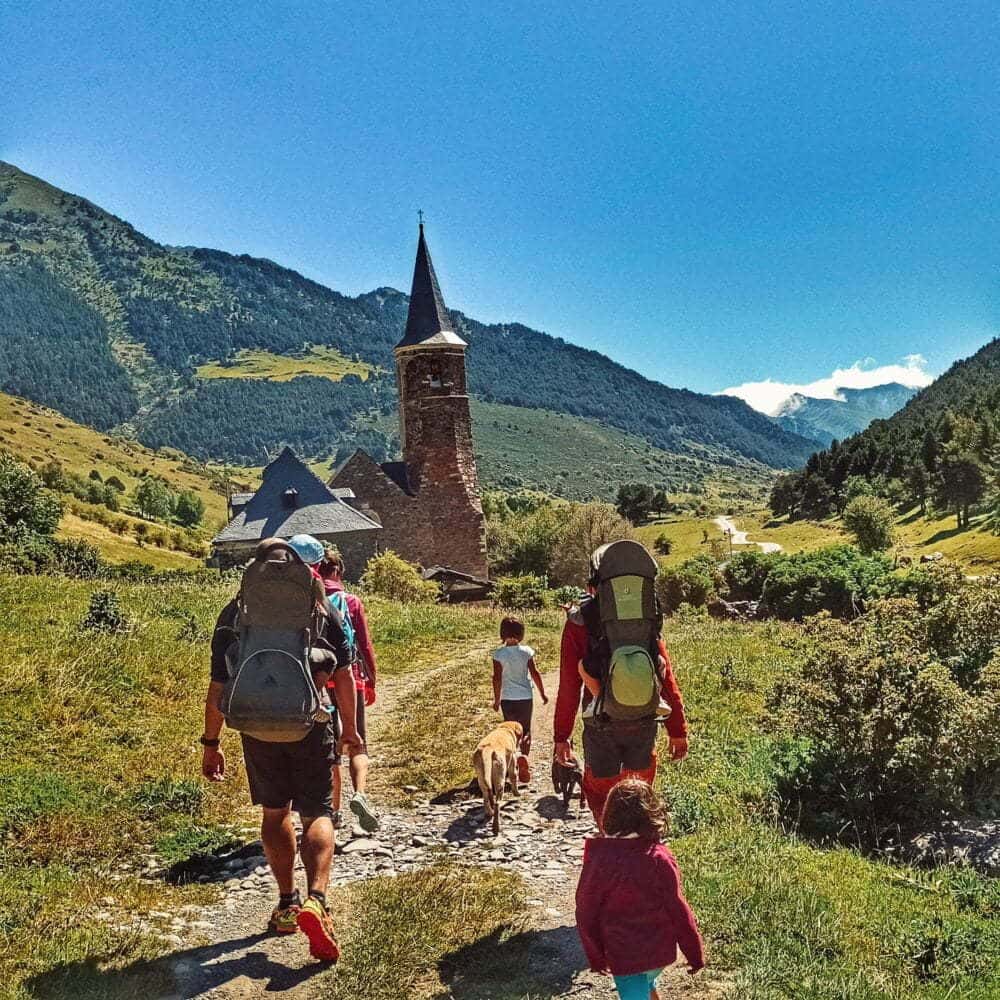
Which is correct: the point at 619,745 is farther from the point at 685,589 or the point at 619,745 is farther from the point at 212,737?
the point at 685,589

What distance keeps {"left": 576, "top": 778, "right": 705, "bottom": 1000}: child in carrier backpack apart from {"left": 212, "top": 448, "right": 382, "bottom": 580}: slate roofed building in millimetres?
30145

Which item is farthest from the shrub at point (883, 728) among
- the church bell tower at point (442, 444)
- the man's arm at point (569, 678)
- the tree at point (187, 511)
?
the tree at point (187, 511)

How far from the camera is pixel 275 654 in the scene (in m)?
4.58

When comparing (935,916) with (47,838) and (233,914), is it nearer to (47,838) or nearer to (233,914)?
(233,914)

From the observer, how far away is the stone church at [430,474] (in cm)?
3844

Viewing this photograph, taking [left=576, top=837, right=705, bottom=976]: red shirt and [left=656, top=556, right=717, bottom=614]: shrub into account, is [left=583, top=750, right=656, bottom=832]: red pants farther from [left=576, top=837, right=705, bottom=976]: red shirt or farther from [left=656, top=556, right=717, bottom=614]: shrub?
[left=656, top=556, right=717, bottom=614]: shrub

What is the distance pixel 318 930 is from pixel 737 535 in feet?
342

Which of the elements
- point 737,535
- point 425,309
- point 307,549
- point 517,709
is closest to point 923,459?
point 737,535

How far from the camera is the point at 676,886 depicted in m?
3.75

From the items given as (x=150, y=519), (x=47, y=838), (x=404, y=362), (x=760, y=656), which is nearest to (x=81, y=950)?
(x=47, y=838)

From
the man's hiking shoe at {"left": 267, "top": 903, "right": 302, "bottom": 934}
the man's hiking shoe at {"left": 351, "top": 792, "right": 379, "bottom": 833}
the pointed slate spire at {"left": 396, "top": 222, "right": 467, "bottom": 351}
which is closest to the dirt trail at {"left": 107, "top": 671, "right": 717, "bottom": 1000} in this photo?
the man's hiking shoe at {"left": 267, "top": 903, "right": 302, "bottom": 934}

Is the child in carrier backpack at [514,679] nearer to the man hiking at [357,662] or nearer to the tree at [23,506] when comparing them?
the man hiking at [357,662]

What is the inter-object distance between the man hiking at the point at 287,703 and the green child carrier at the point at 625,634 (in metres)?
1.54

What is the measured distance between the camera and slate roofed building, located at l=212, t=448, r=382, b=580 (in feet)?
108
